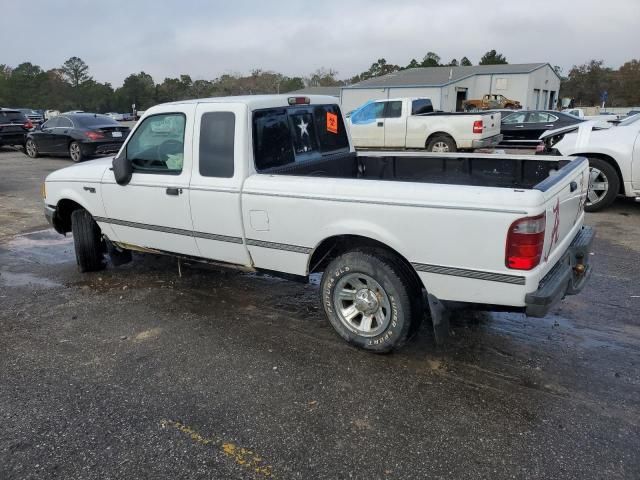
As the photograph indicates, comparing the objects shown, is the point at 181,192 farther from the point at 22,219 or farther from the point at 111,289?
the point at 22,219

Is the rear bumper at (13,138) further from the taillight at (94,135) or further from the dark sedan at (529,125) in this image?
the dark sedan at (529,125)

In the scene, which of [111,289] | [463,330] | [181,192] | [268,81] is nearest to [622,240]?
[463,330]

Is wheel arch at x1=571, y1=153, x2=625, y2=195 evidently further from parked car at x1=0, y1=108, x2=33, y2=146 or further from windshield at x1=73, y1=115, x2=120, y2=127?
parked car at x1=0, y1=108, x2=33, y2=146

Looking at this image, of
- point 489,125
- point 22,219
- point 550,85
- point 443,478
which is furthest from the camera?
point 550,85

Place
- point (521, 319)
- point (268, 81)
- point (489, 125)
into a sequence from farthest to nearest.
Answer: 1. point (268, 81)
2. point (489, 125)
3. point (521, 319)

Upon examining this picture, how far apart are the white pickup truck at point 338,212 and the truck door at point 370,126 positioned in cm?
1088

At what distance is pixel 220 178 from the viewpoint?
406 centimetres

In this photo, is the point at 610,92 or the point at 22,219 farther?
the point at 610,92

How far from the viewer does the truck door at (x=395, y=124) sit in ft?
50.0

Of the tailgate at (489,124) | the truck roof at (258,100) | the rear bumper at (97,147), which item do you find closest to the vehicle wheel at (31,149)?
the rear bumper at (97,147)

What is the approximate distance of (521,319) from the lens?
4301 mm

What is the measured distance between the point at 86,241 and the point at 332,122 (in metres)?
2.96

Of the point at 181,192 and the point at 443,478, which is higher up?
the point at 181,192

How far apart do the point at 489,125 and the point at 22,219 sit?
1135cm
